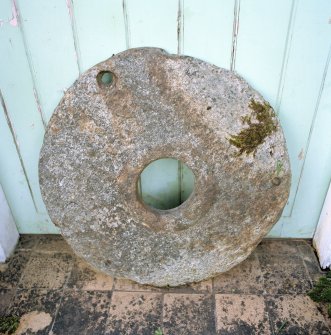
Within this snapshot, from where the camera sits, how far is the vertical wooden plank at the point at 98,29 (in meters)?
1.44

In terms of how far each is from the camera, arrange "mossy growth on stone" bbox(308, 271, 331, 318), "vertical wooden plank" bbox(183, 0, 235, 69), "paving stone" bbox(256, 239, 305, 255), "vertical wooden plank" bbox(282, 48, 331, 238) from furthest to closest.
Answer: "paving stone" bbox(256, 239, 305, 255) → "mossy growth on stone" bbox(308, 271, 331, 318) → "vertical wooden plank" bbox(282, 48, 331, 238) → "vertical wooden plank" bbox(183, 0, 235, 69)

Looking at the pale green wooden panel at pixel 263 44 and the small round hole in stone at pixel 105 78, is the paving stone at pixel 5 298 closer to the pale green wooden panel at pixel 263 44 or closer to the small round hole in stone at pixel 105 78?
the small round hole in stone at pixel 105 78

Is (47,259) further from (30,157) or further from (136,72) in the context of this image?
(136,72)

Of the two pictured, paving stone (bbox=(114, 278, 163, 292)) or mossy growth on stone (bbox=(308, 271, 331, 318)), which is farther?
paving stone (bbox=(114, 278, 163, 292))

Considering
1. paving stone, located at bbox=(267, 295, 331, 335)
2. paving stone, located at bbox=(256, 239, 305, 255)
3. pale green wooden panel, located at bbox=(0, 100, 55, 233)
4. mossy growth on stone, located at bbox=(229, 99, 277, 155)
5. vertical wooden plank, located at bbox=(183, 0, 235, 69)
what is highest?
vertical wooden plank, located at bbox=(183, 0, 235, 69)

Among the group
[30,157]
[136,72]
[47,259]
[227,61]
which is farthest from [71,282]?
[227,61]

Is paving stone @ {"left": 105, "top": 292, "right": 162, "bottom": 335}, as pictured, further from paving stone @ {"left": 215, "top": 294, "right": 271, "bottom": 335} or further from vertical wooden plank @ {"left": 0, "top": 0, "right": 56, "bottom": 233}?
vertical wooden plank @ {"left": 0, "top": 0, "right": 56, "bottom": 233}

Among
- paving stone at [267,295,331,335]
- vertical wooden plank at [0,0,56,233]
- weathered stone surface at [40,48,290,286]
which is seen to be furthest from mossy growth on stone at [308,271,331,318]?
vertical wooden plank at [0,0,56,233]

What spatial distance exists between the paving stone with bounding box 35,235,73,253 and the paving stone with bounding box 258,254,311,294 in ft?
3.69

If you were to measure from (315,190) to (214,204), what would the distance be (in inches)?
26.2

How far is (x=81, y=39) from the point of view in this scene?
1519 mm

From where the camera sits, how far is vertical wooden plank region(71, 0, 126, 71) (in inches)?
56.8

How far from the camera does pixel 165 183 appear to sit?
191 cm

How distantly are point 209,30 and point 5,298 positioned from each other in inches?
65.7
